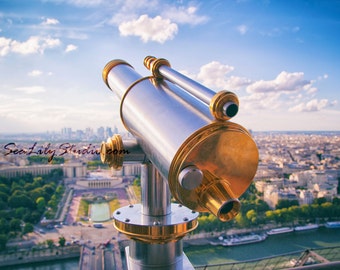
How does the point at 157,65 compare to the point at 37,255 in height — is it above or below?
above

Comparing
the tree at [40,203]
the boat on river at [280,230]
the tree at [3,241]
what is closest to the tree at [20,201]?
the tree at [40,203]

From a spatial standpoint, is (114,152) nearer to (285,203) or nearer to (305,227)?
(305,227)

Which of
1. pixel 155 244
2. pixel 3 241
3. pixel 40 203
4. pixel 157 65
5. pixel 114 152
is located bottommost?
pixel 3 241

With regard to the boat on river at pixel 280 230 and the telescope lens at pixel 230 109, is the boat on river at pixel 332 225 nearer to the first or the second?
the boat on river at pixel 280 230

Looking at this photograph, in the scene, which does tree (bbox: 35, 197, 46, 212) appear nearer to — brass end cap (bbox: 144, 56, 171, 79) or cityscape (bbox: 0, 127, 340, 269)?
cityscape (bbox: 0, 127, 340, 269)

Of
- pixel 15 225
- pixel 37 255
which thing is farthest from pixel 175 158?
pixel 15 225

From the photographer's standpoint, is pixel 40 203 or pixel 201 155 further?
pixel 40 203

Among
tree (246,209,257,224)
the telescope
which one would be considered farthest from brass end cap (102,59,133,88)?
tree (246,209,257,224)
